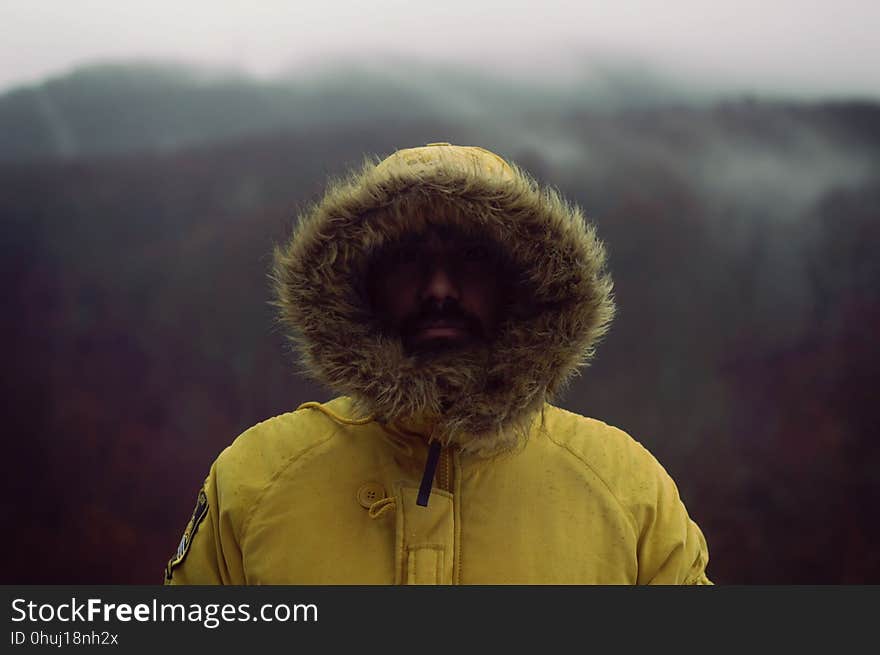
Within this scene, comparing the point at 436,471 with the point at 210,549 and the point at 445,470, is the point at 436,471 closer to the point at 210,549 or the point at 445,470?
the point at 445,470

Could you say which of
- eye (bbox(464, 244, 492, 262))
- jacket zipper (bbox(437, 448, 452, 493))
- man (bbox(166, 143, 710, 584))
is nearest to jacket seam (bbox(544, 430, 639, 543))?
man (bbox(166, 143, 710, 584))

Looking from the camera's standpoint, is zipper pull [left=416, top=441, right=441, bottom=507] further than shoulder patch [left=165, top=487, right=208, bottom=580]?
No

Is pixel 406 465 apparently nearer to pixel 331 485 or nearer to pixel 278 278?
pixel 331 485

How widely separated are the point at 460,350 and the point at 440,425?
0.10 m

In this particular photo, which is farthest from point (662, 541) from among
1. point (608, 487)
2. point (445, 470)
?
point (445, 470)

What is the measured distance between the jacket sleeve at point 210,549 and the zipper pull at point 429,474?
23 cm

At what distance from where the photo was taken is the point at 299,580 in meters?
0.81

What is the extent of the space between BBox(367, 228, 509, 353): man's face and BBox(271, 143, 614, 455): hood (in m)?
0.02

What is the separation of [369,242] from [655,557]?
0.49 meters

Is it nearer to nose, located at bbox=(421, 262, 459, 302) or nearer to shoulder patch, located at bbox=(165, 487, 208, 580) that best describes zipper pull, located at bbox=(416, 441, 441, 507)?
nose, located at bbox=(421, 262, 459, 302)

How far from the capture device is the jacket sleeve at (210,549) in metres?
0.85

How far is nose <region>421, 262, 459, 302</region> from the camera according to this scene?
2.85 ft

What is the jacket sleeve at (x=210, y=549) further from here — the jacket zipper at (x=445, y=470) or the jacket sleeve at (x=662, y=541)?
the jacket sleeve at (x=662, y=541)

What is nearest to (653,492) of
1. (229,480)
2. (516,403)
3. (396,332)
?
(516,403)
